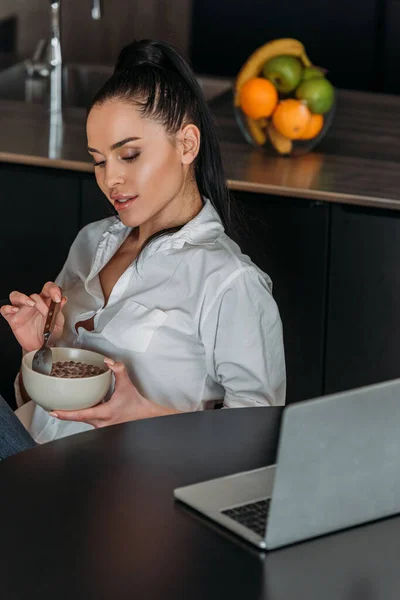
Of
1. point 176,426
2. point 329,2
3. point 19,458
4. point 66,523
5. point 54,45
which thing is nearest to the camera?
point 66,523

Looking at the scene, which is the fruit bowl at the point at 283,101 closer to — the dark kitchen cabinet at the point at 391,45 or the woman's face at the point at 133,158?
the woman's face at the point at 133,158

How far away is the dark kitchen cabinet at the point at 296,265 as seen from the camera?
260 centimetres

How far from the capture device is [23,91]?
3504 millimetres

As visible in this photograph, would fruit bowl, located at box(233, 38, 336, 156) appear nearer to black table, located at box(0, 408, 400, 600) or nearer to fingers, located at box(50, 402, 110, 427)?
fingers, located at box(50, 402, 110, 427)

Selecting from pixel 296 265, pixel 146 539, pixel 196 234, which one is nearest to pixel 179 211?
pixel 196 234

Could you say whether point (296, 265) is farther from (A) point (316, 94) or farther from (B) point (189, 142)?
(B) point (189, 142)

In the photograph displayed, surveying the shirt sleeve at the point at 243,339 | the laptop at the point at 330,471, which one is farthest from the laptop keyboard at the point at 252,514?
the shirt sleeve at the point at 243,339

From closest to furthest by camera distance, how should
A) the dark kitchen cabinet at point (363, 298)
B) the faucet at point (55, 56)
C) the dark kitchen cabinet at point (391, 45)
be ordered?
the dark kitchen cabinet at point (363, 298) < the faucet at point (55, 56) < the dark kitchen cabinet at point (391, 45)

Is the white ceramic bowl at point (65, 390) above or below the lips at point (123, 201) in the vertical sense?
below

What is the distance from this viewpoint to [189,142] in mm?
1946

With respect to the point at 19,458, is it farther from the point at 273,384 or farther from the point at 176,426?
the point at 273,384

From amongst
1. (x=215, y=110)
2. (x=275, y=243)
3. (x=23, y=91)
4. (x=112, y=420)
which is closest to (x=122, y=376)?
(x=112, y=420)

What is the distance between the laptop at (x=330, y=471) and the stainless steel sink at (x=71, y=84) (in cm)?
225

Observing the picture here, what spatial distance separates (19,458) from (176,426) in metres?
0.21
